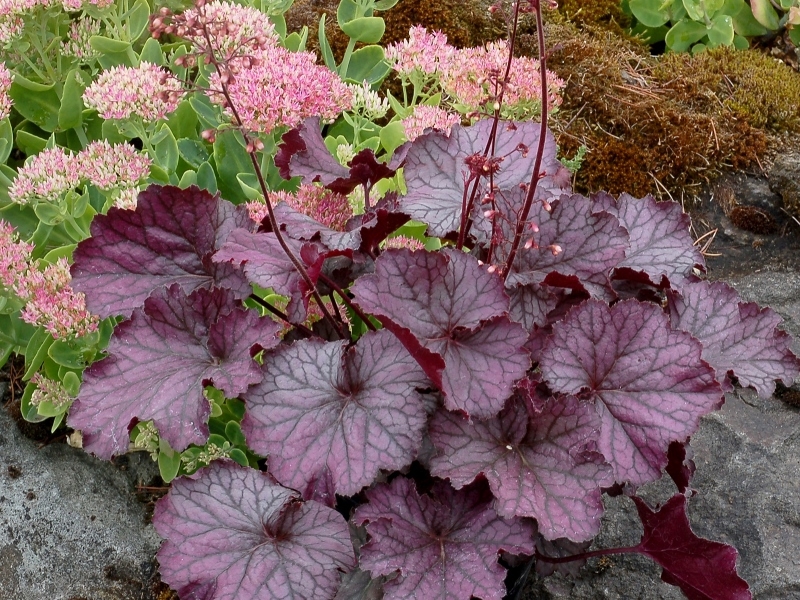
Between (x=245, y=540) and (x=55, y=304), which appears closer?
(x=245, y=540)

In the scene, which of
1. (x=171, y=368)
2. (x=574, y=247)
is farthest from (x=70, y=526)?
(x=574, y=247)

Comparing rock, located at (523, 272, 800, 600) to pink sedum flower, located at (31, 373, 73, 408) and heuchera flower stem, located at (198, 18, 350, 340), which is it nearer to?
heuchera flower stem, located at (198, 18, 350, 340)

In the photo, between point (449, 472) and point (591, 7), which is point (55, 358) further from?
point (591, 7)

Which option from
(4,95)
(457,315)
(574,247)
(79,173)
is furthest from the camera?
(4,95)

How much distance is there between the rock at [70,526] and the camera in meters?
1.66

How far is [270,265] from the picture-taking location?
1311 mm

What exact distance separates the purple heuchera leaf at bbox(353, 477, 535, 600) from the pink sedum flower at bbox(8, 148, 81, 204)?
92cm

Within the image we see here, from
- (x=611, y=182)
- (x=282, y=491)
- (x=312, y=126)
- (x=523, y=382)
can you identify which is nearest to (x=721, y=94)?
(x=611, y=182)

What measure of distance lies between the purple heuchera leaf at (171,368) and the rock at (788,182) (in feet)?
5.48

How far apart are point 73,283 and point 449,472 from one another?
29.3 inches

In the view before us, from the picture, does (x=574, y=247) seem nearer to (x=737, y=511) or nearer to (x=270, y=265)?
(x=270, y=265)

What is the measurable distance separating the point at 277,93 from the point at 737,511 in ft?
4.16

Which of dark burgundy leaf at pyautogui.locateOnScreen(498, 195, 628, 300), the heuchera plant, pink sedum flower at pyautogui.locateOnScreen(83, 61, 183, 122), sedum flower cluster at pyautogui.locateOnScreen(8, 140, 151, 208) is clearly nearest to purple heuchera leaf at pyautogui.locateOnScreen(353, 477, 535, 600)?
the heuchera plant

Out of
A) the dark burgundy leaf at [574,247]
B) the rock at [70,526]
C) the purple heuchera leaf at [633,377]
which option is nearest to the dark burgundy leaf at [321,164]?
the dark burgundy leaf at [574,247]
